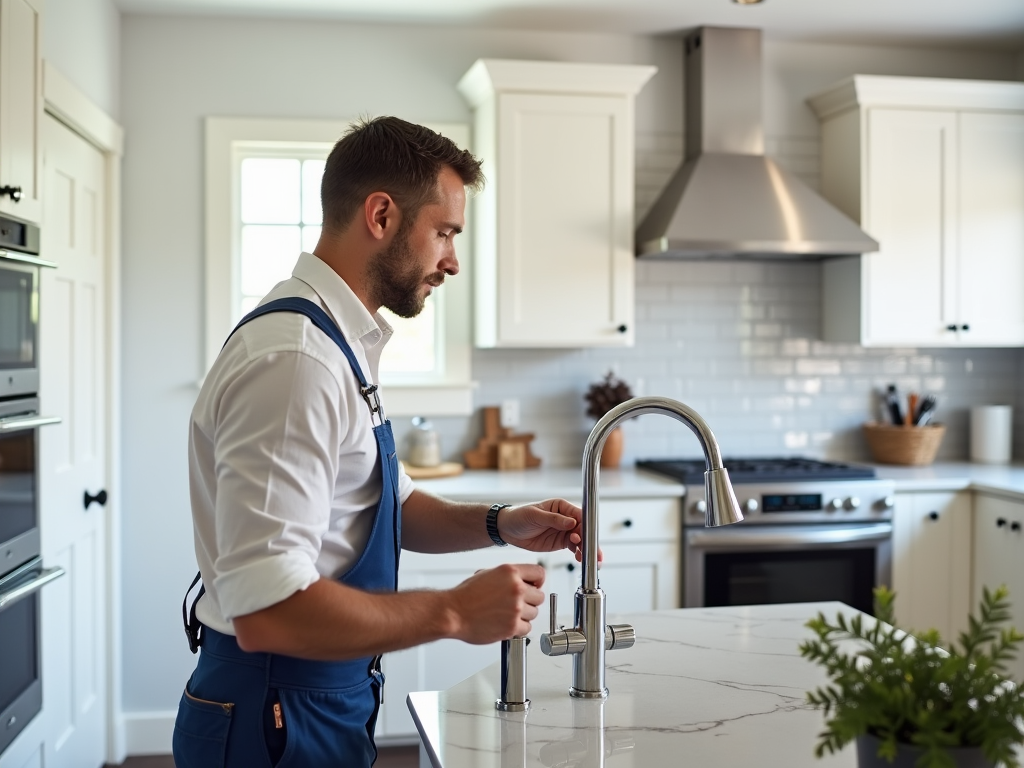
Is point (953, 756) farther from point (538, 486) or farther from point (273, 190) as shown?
point (273, 190)

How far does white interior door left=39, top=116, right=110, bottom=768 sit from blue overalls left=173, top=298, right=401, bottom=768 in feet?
5.30

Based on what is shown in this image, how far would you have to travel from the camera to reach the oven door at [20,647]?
2.46 metres

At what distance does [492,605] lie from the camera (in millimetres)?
1369

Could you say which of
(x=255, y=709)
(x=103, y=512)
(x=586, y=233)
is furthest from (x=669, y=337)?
(x=255, y=709)

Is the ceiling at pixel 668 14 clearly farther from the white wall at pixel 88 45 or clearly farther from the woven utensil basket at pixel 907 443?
the woven utensil basket at pixel 907 443

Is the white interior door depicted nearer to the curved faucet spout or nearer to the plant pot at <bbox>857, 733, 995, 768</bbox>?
the curved faucet spout

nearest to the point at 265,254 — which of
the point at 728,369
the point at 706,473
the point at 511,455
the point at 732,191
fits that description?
the point at 511,455

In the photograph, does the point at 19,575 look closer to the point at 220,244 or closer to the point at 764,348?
the point at 220,244

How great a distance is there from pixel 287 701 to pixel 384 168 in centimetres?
81

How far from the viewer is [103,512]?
377cm

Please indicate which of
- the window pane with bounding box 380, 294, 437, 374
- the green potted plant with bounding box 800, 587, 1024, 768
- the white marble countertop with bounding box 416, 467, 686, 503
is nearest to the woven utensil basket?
the white marble countertop with bounding box 416, 467, 686, 503

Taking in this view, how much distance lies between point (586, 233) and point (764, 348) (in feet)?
3.41

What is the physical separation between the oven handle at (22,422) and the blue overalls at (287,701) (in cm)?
106

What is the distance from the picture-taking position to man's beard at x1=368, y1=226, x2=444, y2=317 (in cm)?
168
